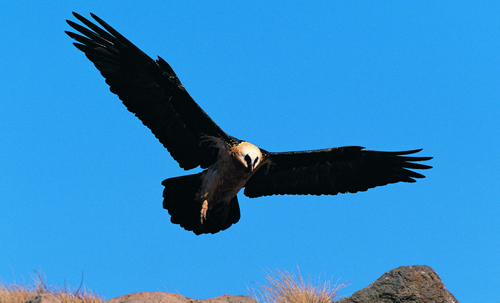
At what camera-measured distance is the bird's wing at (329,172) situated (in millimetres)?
7109

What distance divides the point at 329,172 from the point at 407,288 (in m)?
2.32

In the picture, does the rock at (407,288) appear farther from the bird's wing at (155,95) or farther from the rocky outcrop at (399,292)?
the bird's wing at (155,95)

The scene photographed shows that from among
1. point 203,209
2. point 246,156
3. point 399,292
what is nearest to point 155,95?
point 246,156

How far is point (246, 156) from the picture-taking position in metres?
6.26

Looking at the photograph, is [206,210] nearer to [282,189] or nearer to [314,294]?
[282,189]

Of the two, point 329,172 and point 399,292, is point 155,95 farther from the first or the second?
point 399,292

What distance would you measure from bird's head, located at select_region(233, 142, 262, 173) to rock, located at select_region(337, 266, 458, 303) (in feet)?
7.49

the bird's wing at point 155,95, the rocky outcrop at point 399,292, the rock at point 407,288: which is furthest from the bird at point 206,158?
the rock at point 407,288

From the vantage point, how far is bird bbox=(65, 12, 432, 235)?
6074 millimetres

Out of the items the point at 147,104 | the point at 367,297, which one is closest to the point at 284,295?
the point at 367,297

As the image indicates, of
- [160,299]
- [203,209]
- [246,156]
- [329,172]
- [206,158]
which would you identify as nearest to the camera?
[160,299]

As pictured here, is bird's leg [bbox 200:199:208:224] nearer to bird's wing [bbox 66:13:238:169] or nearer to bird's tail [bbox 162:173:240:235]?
bird's tail [bbox 162:173:240:235]

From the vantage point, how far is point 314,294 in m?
6.46

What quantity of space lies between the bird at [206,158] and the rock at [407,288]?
1.77 m
